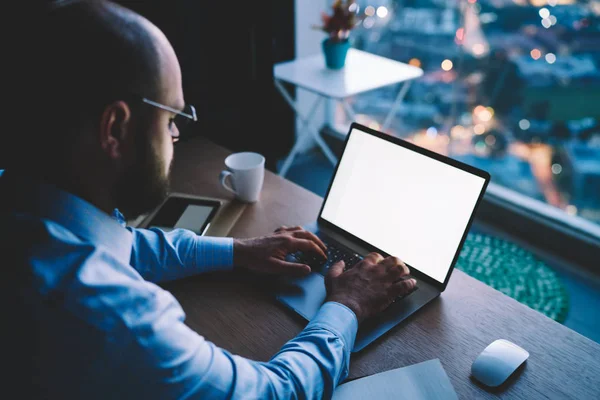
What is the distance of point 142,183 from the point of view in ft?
2.75

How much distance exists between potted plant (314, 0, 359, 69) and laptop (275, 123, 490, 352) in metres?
1.31

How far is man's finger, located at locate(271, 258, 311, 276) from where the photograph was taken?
3.53ft

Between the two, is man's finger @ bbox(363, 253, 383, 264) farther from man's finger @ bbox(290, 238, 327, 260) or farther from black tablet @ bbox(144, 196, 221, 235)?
black tablet @ bbox(144, 196, 221, 235)

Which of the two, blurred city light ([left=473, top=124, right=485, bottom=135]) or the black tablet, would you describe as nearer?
the black tablet

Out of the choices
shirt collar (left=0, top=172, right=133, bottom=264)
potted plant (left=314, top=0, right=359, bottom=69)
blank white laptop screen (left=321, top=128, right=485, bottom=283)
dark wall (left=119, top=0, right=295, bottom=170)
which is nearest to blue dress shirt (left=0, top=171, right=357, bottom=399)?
shirt collar (left=0, top=172, right=133, bottom=264)

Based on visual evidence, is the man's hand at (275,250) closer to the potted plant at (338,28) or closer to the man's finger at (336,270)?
the man's finger at (336,270)

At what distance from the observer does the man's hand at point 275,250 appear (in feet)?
3.55

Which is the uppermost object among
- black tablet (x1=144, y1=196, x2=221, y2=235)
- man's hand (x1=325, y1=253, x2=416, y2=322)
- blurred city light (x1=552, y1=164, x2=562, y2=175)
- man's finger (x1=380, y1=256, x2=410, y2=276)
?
man's finger (x1=380, y1=256, x2=410, y2=276)

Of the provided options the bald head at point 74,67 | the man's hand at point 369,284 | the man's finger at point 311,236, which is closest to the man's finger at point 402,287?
the man's hand at point 369,284

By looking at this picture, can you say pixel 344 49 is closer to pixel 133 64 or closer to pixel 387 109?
pixel 387 109

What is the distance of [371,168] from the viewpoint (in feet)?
3.86

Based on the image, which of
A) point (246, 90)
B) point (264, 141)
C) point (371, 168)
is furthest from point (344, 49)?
point (371, 168)

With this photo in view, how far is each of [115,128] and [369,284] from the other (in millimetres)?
585

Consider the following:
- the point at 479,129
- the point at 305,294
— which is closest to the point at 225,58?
the point at 479,129
